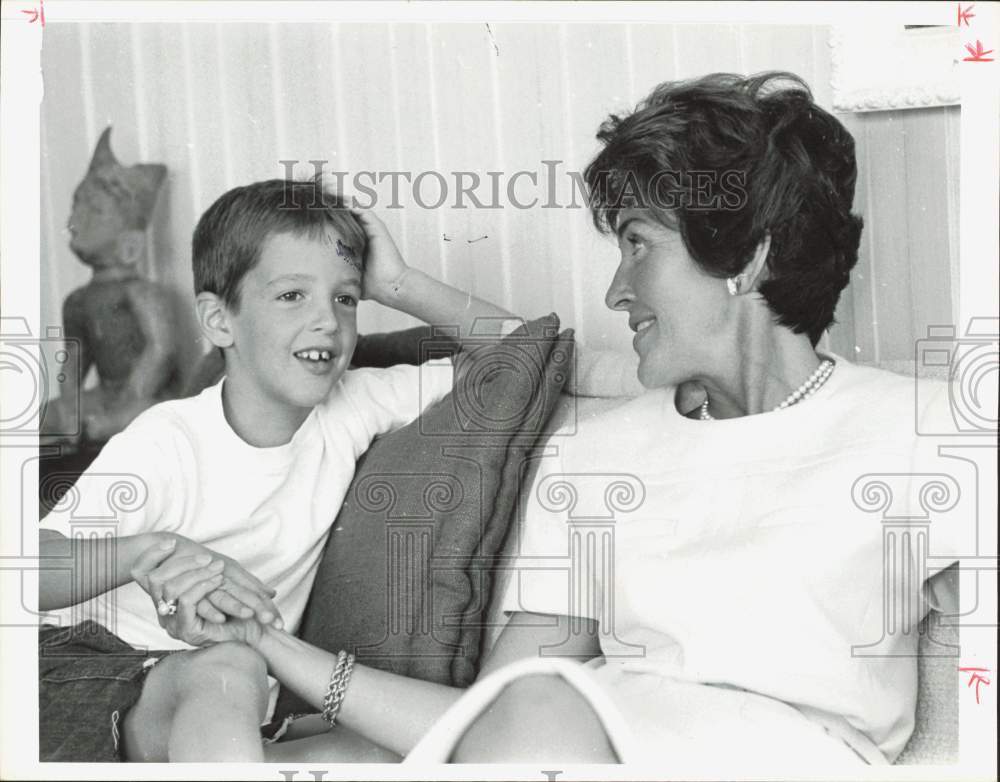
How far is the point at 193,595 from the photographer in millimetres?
1279

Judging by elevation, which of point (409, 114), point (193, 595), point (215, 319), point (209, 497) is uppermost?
point (409, 114)

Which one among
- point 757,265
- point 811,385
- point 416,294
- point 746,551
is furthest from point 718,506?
point 416,294

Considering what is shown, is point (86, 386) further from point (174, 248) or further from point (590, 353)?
point (590, 353)

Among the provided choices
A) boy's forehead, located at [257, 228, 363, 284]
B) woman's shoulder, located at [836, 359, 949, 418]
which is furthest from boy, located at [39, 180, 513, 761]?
woman's shoulder, located at [836, 359, 949, 418]

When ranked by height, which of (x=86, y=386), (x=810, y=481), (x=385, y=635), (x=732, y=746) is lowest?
(x=732, y=746)

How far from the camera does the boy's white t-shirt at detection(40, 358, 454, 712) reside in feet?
4.35

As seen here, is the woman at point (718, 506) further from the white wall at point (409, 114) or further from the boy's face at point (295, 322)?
the boy's face at point (295, 322)

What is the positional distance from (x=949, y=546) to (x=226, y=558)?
83cm

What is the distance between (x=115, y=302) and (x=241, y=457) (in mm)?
243

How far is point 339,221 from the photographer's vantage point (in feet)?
4.38

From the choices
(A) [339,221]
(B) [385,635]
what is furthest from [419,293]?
(B) [385,635]

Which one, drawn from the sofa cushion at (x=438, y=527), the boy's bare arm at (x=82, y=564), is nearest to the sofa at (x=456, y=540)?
the sofa cushion at (x=438, y=527)

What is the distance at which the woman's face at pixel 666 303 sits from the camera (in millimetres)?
1298

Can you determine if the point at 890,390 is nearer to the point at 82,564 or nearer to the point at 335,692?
the point at 335,692
